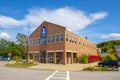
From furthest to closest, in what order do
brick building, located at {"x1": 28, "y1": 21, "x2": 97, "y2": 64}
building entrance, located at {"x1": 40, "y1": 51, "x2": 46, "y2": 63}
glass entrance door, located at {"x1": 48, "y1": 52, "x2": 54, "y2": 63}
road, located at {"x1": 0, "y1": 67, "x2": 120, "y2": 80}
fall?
building entrance, located at {"x1": 40, "y1": 51, "x2": 46, "y2": 63}, glass entrance door, located at {"x1": 48, "y1": 52, "x2": 54, "y2": 63}, brick building, located at {"x1": 28, "y1": 21, "x2": 97, "y2": 64}, road, located at {"x1": 0, "y1": 67, "x2": 120, "y2": 80}

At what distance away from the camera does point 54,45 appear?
45.9 m

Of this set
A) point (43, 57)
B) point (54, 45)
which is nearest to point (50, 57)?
point (43, 57)

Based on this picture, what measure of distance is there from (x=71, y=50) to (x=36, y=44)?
10234 mm

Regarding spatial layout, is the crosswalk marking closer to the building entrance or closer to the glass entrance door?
the glass entrance door

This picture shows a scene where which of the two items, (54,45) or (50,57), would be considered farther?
(50,57)

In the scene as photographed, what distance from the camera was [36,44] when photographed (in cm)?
5156

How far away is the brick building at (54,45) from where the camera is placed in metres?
44.2

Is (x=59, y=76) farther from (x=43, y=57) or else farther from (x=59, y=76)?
(x=43, y=57)

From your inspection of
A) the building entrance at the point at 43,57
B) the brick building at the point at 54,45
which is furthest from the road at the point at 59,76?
the building entrance at the point at 43,57

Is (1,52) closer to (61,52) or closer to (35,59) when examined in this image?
(35,59)

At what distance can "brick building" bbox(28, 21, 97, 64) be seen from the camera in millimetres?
44219

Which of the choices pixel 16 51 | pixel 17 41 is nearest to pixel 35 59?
pixel 16 51

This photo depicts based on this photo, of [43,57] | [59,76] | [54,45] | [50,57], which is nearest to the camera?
[59,76]

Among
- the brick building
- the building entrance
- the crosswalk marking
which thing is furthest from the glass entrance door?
the crosswalk marking
